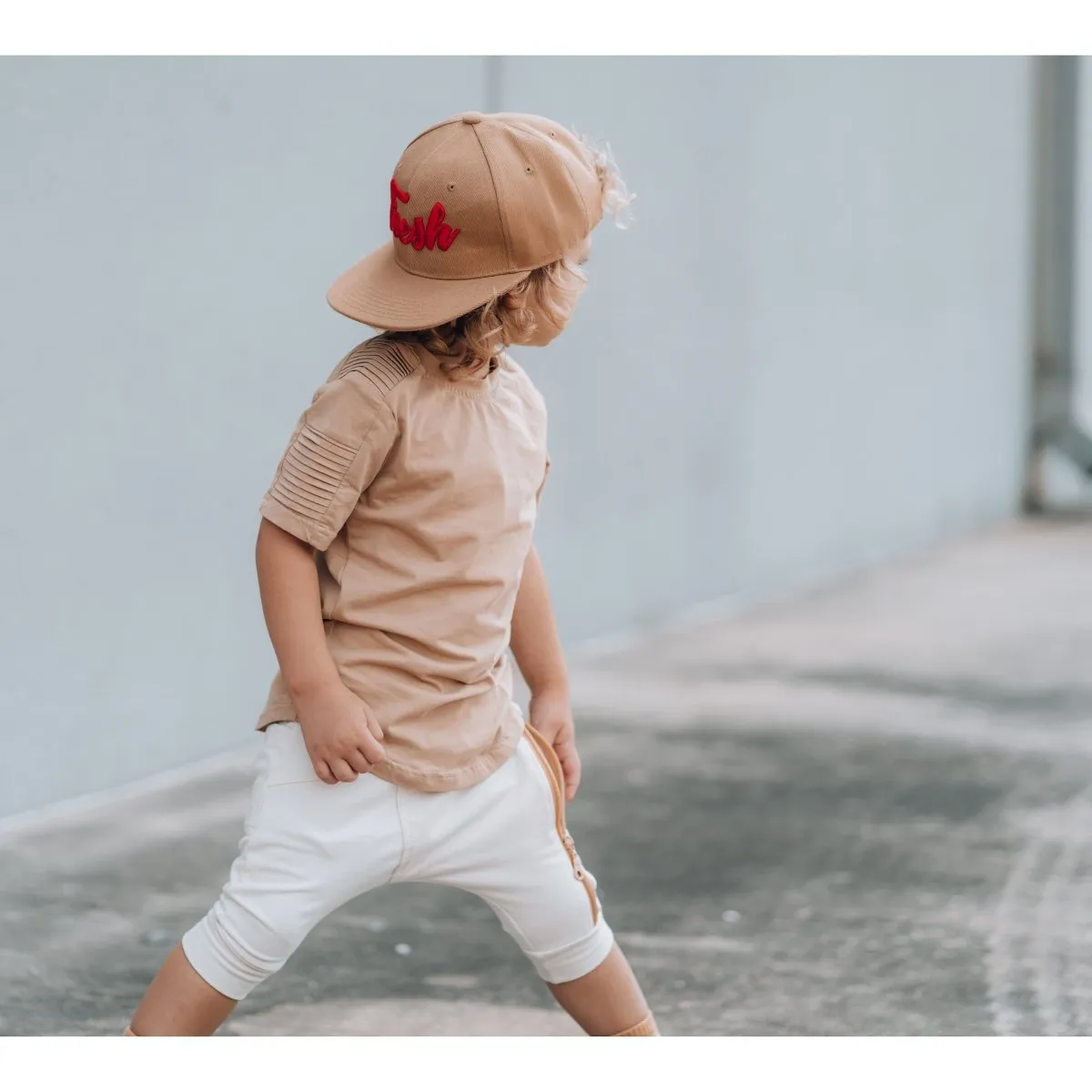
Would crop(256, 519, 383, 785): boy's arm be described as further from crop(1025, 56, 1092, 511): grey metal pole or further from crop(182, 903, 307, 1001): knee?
crop(1025, 56, 1092, 511): grey metal pole

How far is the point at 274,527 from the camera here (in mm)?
1883

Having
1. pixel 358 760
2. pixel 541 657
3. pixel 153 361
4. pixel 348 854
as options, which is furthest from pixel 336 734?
pixel 153 361

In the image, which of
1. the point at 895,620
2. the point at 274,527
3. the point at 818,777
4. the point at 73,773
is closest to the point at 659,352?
the point at 895,620

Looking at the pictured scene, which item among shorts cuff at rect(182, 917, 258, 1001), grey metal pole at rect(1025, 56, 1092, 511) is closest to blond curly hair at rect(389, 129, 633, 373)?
shorts cuff at rect(182, 917, 258, 1001)

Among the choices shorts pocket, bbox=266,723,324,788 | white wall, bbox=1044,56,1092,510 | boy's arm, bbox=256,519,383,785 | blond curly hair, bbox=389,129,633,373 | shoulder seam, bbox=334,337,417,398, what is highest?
blond curly hair, bbox=389,129,633,373

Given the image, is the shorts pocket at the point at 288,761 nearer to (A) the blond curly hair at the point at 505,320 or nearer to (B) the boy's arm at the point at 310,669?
(B) the boy's arm at the point at 310,669

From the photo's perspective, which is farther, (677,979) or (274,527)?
(677,979)

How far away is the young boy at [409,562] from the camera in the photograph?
73.6 inches

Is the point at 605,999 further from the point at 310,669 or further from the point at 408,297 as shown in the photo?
the point at 408,297

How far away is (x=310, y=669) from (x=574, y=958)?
530 mm

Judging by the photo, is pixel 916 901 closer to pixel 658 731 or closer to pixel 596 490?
pixel 658 731

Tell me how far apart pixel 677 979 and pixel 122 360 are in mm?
1808

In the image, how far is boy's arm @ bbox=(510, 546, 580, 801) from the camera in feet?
7.16

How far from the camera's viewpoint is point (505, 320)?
193cm
